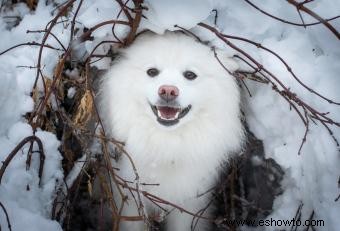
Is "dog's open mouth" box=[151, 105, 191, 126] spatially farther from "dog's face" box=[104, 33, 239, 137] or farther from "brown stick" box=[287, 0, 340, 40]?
"brown stick" box=[287, 0, 340, 40]

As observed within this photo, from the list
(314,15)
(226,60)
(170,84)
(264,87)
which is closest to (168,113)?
(170,84)

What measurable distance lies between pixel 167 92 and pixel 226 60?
567mm

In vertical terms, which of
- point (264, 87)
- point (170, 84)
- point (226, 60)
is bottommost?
point (170, 84)

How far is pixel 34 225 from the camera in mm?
2861

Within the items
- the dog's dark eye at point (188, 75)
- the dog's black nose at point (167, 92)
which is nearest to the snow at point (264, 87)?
the dog's dark eye at point (188, 75)

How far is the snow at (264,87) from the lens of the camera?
10.2ft

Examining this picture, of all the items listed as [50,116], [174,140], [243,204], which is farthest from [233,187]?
[50,116]

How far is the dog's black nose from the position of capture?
10.2 ft

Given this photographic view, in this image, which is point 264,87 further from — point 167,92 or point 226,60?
point 167,92

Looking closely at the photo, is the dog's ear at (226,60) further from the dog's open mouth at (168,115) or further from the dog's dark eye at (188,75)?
the dog's open mouth at (168,115)

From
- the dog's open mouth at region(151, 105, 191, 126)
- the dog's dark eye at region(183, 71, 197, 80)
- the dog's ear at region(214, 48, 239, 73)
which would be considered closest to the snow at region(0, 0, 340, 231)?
the dog's ear at region(214, 48, 239, 73)

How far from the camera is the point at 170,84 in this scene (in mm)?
3186

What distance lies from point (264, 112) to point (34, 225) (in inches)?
66.1

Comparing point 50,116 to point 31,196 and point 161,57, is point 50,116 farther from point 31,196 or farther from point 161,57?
point 161,57
